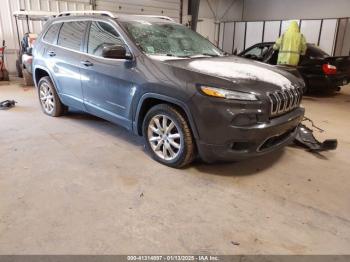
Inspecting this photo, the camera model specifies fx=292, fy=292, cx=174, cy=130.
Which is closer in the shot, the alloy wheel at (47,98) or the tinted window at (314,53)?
the alloy wheel at (47,98)

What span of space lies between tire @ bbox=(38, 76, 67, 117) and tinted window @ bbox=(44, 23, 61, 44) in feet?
1.98

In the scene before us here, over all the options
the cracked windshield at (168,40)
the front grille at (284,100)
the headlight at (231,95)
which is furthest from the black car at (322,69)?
the headlight at (231,95)

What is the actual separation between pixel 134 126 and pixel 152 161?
0.45 meters

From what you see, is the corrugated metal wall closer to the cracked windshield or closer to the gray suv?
the gray suv

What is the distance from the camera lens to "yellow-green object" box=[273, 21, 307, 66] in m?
6.58

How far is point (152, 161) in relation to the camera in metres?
3.30

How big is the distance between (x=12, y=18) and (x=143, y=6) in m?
4.84

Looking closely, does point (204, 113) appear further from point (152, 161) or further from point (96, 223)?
point (96, 223)

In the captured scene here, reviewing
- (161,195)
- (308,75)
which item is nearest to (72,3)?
(308,75)

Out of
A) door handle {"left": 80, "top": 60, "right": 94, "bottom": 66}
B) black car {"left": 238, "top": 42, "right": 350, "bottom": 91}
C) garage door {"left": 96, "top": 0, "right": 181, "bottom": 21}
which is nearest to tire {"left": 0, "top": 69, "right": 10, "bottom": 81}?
garage door {"left": 96, "top": 0, "right": 181, "bottom": 21}

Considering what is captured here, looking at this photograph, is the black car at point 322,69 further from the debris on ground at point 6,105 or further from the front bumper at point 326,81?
the debris on ground at point 6,105

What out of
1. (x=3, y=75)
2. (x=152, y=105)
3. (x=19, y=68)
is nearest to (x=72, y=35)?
(x=152, y=105)

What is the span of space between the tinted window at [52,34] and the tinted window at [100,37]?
3.31 feet

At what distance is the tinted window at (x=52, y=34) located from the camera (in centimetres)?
439
